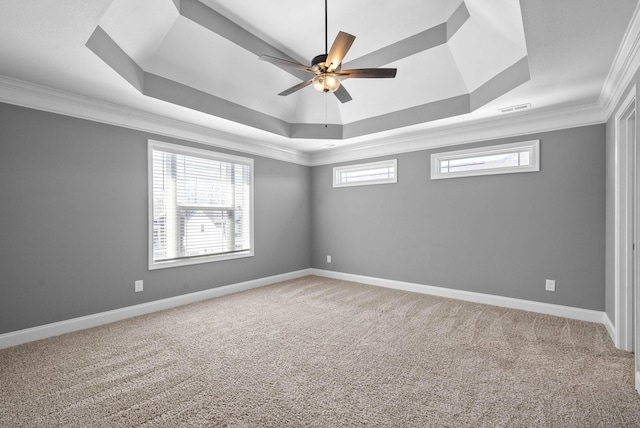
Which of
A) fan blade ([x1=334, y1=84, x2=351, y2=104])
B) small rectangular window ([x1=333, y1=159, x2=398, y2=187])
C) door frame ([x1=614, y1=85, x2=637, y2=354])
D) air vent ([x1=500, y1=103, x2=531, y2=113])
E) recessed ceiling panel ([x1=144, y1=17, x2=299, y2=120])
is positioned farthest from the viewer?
small rectangular window ([x1=333, y1=159, x2=398, y2=187])

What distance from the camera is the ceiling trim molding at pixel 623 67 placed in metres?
2.11

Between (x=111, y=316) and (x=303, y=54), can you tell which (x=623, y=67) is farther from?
(x=111, y=316)

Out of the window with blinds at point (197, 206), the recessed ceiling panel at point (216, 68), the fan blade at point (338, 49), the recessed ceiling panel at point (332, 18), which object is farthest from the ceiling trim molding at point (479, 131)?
the fan blade at point (338, 49)

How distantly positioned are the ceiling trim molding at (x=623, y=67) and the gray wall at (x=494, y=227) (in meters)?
0.62

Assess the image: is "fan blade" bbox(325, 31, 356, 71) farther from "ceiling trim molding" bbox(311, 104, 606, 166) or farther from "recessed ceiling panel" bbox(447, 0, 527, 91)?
"ceiling trim molding" bbox(311, 104, 606, 166)

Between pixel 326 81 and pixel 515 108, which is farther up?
pixel 515 108

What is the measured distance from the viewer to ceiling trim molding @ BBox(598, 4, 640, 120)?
2109 mm

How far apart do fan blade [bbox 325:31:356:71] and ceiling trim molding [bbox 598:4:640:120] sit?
1812 mm

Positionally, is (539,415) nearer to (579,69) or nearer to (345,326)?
(345,326)

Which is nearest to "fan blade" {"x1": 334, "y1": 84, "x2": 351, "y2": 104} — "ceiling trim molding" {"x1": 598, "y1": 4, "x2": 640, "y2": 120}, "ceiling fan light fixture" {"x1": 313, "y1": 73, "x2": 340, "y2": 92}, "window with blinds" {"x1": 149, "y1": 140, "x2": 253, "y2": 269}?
"ceiling fan light fixture" {"x1": 313, "y1": 73, "x2": 340, "y2": 92}

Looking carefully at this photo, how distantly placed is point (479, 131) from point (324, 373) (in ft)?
12.6

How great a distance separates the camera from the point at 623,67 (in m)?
2.54

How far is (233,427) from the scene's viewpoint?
1812 millimetres

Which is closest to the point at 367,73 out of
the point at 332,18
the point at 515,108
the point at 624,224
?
the point at 332,18
